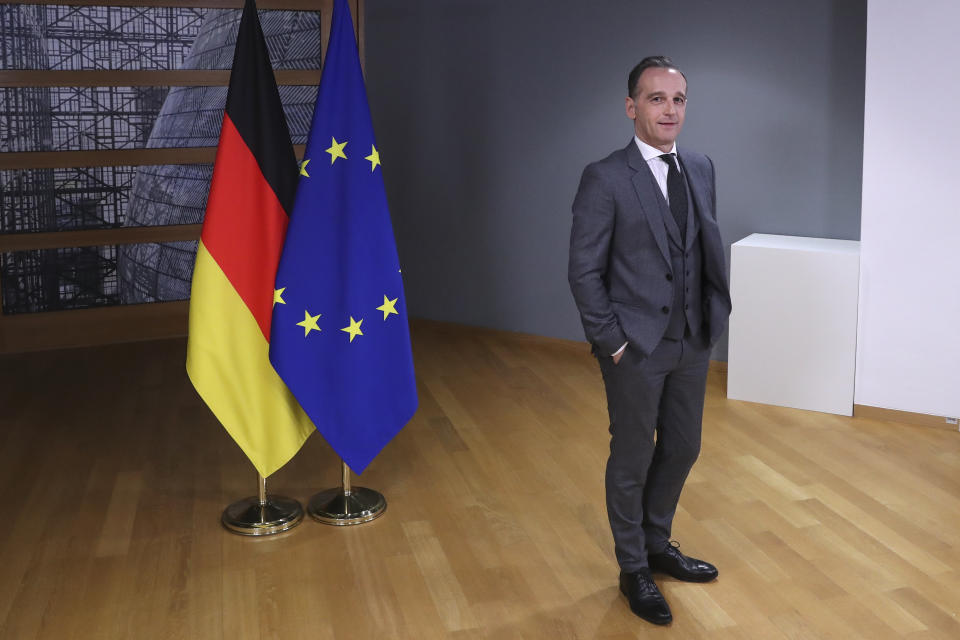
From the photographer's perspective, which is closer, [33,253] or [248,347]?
[248,347]

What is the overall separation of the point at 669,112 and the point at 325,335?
1383 mm

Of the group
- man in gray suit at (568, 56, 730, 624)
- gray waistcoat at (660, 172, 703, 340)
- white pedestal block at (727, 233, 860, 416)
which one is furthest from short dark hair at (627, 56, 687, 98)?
white pedestal block at (727, 233, 860, 416)

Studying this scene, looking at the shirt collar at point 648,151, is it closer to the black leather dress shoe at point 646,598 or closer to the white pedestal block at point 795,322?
the black leather dress shoe at point 646,598

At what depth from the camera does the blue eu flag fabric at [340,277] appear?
3.29m

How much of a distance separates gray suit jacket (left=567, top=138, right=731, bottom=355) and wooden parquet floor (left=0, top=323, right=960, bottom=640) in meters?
0.86

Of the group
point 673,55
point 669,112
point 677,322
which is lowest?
point 677,322

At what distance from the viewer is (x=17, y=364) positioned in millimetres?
5547

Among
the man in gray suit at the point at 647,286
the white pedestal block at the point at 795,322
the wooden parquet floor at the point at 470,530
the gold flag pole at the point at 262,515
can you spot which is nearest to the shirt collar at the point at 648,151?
the man in gray suit at the point at 647,286

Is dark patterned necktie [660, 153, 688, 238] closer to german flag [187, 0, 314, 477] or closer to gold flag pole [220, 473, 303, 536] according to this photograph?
german flag [187, 0, 314, 477]

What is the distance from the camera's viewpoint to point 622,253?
8.98 feet

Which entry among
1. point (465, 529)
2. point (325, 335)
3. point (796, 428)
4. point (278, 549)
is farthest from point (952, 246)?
point (278, 549)

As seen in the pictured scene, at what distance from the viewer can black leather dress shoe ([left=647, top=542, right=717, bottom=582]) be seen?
3076 millimetres

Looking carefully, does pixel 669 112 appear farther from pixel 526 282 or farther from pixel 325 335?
pixel 526 282

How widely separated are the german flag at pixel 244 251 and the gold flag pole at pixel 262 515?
23 centimetres
